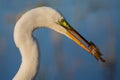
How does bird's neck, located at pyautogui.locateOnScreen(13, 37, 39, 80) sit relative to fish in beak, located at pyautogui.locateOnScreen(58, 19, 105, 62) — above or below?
below

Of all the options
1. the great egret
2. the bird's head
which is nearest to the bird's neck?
the great egret

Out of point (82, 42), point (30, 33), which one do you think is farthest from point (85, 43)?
point (30, 33)

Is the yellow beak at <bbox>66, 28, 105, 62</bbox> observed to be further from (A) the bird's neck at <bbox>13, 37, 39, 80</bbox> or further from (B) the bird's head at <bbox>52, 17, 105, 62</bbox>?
(A) the bird's neck at <bbox>13, 37, 39, 80</bbox>

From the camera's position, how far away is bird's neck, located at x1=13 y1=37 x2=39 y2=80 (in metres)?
1.00

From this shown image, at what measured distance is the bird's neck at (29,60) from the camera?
1.00 m

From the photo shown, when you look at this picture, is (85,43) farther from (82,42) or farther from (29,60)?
(29,60)

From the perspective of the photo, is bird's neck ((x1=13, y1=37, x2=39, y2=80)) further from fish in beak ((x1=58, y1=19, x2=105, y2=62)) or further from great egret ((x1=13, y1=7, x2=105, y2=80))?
fish in beak ((x1=58, y1=19, x2=105, y2=62))

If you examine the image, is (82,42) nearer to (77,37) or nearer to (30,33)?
(77,37)

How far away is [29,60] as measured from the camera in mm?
1011

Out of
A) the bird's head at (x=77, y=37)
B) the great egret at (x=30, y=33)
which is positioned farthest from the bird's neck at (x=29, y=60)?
the bird's head at (x=77, y=37)

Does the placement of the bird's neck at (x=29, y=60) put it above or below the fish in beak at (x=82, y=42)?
below

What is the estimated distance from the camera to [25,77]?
1.01 metres

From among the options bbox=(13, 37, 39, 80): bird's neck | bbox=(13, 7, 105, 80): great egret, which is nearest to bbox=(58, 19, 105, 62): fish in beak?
bbox=(13, 7, 105, 80): great egret

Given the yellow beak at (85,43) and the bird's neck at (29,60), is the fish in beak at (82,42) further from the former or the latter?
the bird's neck at (29,60)
